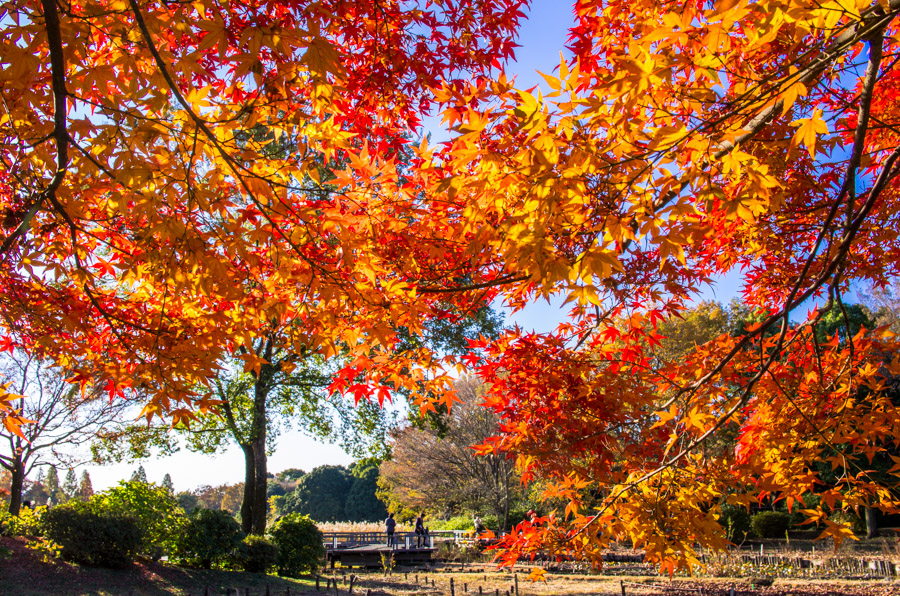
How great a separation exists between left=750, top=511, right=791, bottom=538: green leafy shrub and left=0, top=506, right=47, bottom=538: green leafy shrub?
2197 centimetres

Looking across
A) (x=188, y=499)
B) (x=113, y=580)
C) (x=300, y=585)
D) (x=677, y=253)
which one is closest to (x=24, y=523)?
(x=113, y=580)

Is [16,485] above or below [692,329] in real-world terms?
below

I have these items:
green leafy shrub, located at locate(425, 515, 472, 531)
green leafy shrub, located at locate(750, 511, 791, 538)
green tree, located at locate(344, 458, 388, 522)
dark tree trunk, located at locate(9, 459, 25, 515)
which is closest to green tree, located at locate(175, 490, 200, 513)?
green tree, located at locate(344, 458, 388, 522)

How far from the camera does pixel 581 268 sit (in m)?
1.82

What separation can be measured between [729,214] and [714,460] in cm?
242

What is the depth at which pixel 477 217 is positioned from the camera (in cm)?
268

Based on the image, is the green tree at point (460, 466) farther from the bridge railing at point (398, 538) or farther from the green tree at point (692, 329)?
the green tree at point (692, 329)

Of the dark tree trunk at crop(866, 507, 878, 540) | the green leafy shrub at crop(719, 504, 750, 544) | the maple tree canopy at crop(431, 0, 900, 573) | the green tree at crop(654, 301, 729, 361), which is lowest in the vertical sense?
the dark tree trunk at crop(866, 507, 878, 540)

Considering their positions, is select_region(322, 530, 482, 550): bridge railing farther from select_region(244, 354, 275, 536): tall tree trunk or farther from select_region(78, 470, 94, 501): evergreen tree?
select_region(78, 470, 94, 501): evergreen tree

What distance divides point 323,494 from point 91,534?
34.8 metres

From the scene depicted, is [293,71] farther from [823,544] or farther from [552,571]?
[823,544]

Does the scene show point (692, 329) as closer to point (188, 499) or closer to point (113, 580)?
point (113, 580)

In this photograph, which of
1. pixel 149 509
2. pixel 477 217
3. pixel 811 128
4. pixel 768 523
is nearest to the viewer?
pixel 811 128

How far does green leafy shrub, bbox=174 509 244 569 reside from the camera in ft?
32.5
